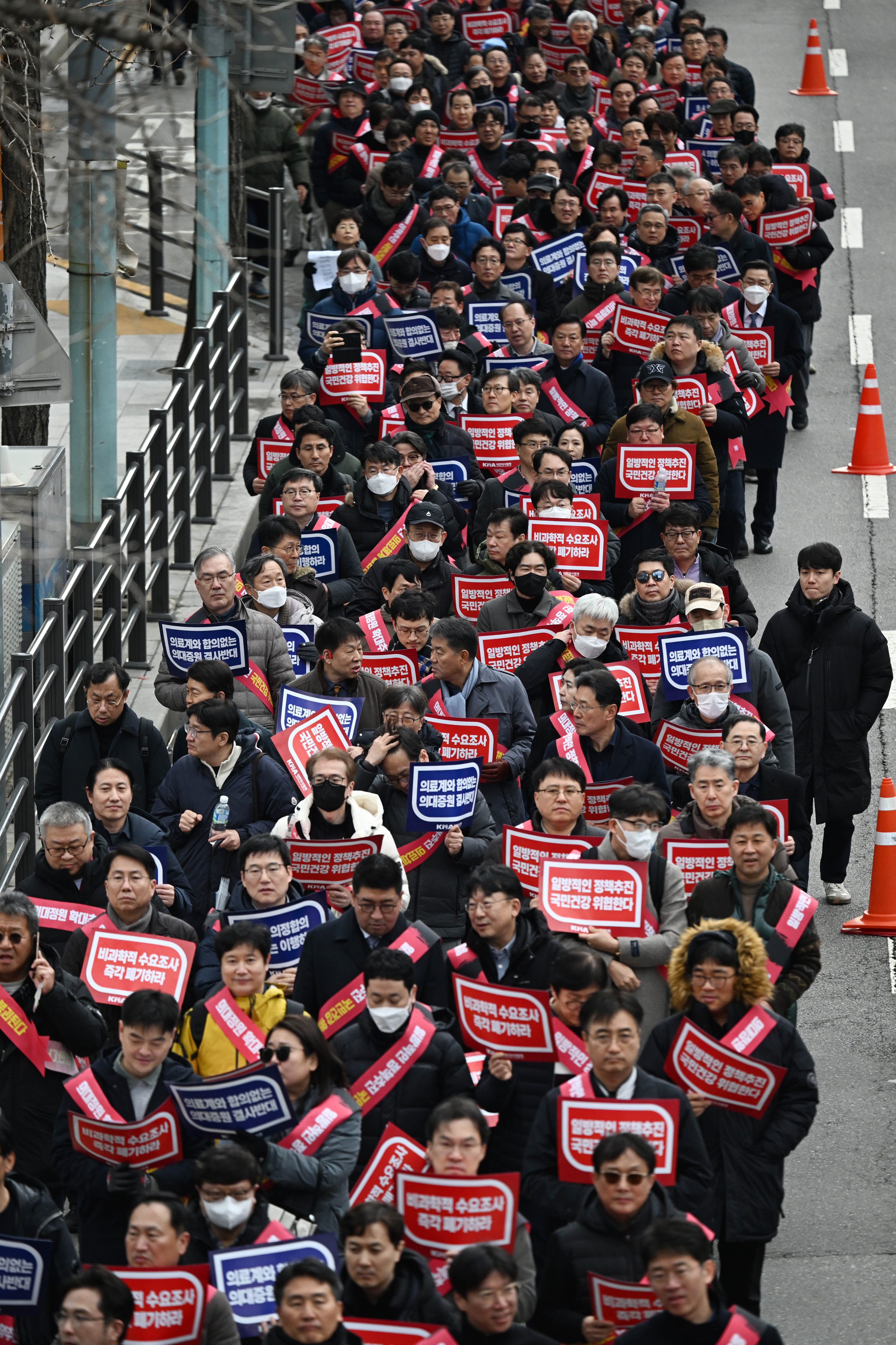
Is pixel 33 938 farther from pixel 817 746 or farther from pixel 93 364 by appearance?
pixel 93 364

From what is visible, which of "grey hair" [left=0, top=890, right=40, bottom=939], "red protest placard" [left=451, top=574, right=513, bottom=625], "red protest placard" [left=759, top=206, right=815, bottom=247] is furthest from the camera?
"red protest placard" [left=759, top=206, right=815, bottom=247]

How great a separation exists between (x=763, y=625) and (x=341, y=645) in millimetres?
6163

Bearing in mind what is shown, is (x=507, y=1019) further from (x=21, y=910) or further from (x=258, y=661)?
(x=258, y=661)

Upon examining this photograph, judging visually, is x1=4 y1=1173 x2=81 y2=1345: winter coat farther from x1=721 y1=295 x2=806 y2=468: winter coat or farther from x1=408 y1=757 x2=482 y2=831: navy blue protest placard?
x1=721 y1=295 x2=806 y2=468: winter coat

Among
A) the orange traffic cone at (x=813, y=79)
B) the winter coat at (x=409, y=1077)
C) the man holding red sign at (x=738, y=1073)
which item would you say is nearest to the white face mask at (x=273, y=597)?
the winter coat at (x=409, y=1077)

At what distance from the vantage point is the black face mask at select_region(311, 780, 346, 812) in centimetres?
922

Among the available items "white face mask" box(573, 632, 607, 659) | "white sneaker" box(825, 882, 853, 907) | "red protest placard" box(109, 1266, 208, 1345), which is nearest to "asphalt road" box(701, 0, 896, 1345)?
"white sneaker" box(825, 882, 853, 907)

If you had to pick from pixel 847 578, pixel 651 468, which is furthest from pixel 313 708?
pixel 847 578

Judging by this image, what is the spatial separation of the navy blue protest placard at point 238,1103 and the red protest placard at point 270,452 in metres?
7.06

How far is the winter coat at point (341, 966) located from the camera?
837 cm

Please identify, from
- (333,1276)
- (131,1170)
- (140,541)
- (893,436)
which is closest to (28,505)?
(140,541)

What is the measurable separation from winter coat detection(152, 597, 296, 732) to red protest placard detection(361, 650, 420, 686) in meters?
0.40

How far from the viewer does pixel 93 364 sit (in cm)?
1415

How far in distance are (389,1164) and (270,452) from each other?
24.5 ft
